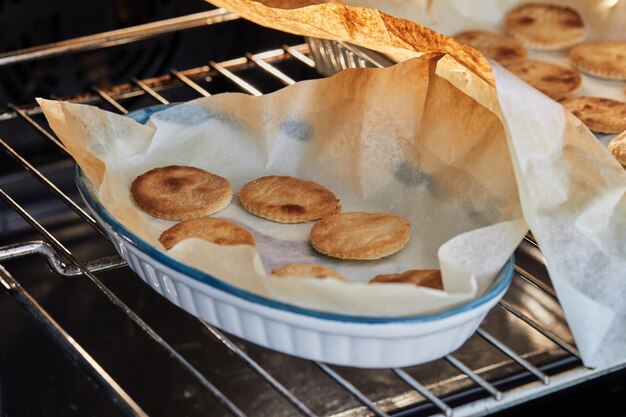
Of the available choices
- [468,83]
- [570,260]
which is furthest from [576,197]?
[468,83]

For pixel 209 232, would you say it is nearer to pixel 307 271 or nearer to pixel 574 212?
pixel 307 271

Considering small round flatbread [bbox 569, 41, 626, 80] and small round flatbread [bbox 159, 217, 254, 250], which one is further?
small round flatbread [bbox 569, 41, 626, 80]

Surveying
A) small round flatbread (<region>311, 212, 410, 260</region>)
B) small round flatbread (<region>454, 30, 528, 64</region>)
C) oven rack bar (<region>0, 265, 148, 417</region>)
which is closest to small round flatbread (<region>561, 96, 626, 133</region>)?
small round flatbread (<region>454, 30, 528, 64</region>)

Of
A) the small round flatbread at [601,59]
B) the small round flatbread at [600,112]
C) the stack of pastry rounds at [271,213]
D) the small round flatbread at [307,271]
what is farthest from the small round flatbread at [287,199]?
the small round flatbread at [601,59]

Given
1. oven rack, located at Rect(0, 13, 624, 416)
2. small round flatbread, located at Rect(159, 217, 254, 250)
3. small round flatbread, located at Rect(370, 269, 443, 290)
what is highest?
small round flatbread, located at Rect(370, 269, 443, 290)

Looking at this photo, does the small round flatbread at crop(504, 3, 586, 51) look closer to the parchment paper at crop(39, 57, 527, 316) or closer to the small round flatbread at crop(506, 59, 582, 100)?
the small round flatbread at crop(506, 59, 582, 100)

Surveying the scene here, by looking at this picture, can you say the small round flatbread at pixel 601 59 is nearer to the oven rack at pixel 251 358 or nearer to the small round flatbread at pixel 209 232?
the oven rack at pixel 251 358
